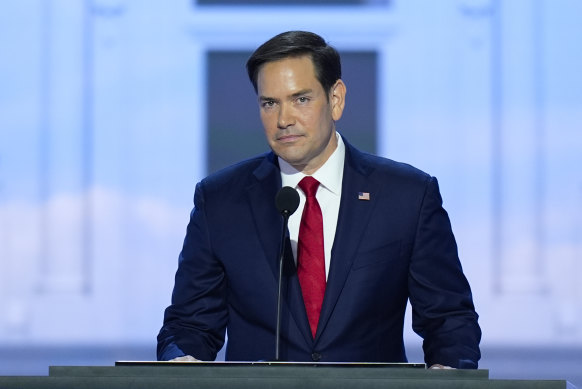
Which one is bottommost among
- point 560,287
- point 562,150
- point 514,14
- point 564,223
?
point 560,287

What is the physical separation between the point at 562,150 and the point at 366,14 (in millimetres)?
1083

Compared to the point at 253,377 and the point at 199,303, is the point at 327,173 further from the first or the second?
the point at 253,377

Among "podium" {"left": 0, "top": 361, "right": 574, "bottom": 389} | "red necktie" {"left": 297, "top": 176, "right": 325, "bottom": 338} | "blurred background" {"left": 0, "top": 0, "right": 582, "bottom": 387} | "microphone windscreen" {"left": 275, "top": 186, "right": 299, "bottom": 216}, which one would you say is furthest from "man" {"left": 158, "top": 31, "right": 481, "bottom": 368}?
"blurred background" {"left": 0, "top": 0, "right": 582, "bottom": 387}

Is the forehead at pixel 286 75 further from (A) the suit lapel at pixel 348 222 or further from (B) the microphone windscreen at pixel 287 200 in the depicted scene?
(B) the microphone windscreen at pixel 287 200

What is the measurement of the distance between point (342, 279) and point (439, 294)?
22 centimetres

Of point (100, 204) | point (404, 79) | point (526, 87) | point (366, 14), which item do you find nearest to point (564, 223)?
point (526, 87)

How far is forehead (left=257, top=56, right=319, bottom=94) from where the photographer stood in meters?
2.23

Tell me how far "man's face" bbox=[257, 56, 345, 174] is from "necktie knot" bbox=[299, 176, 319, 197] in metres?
0.06

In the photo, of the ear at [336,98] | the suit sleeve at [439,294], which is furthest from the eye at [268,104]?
the suit sleeve at [439,294]

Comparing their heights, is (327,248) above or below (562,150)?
below

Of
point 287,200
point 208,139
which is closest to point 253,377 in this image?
point 287,200

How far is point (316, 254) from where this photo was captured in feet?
7.41

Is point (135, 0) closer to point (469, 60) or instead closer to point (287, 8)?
point (287, 8)

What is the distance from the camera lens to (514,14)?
4625 mm
